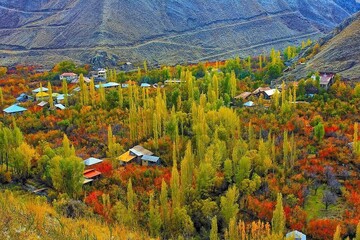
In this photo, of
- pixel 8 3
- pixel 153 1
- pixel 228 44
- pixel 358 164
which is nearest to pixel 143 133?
pixel 358 164

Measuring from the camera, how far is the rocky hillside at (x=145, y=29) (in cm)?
7438

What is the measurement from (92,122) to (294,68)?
28.4 m

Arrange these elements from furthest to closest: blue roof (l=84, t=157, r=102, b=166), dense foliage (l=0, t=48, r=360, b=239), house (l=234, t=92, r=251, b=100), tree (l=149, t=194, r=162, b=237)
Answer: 1. house (l=234, t=92, r=251, b=100)
2. blue roof (l=84, t=157, r=102, b=166)
3. dense foliage (l=0, t=48, r=360, b=239)
4. tree (l=149, t=194, r=162, b=237)

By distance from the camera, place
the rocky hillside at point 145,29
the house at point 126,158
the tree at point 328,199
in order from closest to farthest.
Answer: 1. the tree at point 328,199
2. the house at point 126,158
3. the rocky hillside at point 145,29

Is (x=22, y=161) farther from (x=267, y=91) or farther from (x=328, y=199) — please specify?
(x=267, y=91)

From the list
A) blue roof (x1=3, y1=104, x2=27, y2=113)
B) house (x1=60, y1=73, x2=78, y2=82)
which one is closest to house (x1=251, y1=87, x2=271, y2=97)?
blue roof (x1=3, y1=104, x2=27, y2=113)

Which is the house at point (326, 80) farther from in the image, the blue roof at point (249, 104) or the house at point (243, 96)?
the blue roof at point (249, 104)

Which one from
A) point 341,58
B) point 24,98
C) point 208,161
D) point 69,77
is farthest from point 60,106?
point 341,58

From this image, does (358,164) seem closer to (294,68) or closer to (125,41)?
(294,68)

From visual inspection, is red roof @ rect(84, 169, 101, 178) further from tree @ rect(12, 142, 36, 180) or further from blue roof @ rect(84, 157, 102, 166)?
tree @ rect(12, 142, 36, 180)

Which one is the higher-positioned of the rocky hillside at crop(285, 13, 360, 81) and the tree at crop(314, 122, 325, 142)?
the rocky hillside at crop(285, 13, 360, 81)

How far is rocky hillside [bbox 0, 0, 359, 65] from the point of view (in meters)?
74.4

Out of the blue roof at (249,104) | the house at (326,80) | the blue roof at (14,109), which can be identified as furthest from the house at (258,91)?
the blue roof at (14,109)

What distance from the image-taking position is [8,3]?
3954 inches
